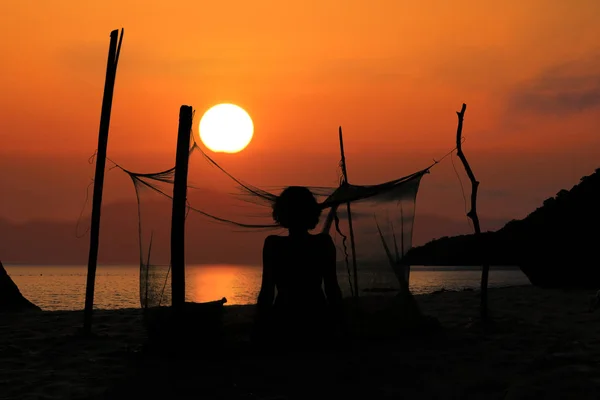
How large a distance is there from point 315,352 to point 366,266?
250 centimetres

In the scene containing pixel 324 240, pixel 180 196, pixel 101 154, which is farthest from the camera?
pixel 101 154

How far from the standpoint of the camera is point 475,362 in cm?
601

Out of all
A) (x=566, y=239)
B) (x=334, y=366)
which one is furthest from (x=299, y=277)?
(x=566, y=239)

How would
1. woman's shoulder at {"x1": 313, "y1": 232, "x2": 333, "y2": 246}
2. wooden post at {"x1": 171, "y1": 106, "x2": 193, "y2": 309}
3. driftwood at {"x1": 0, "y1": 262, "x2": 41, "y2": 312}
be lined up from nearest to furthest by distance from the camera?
woman's shoulder at {"x1": 313, "y1": 232, "x2": 333, "y2": 246} → wooden post at {"x1": 171, "y1": 106, "x2": 193, "y2": 309} → driftwood at {"x1": 0, "y1": 262, "x2": 41, "y2": 312}

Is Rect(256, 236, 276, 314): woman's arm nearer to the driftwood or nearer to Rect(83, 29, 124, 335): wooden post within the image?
Rect(83, 29, 124, 335): wooden post

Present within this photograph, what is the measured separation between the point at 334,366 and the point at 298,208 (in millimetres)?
1583

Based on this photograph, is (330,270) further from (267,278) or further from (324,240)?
(267,278)

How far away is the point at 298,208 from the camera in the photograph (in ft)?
18.5

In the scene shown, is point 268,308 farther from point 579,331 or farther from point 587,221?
point 587,221

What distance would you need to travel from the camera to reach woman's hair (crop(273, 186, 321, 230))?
564 centimetres

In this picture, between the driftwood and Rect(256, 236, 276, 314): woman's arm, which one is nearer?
Rect(256, 236, 276, 314): woman's arm

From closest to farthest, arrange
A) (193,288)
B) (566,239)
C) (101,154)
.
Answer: (101,154)
(566,239)
(193,288)

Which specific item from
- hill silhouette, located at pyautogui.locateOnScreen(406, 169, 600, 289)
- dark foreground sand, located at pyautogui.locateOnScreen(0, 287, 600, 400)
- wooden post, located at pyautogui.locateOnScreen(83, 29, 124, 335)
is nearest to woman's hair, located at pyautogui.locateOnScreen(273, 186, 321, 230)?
dark foreground sand, located at pyautogui.locateOnScreen(0, 287, 600, 400)

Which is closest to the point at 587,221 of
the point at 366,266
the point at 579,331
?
the point at 579,331
